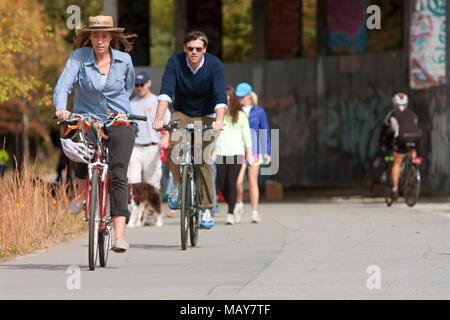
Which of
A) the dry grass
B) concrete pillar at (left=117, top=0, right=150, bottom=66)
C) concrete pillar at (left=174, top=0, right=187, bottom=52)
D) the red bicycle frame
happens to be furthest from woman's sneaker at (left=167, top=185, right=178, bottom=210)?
concrete pillar at (left=174, top=0, right=187, bottom=52)

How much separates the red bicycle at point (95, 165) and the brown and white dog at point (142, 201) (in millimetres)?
5162

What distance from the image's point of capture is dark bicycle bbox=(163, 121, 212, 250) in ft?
35.2

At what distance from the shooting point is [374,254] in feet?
33.6

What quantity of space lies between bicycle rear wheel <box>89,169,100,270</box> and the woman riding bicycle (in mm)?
345

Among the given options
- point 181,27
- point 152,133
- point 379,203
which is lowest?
point 379,203

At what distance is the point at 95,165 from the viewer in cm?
913

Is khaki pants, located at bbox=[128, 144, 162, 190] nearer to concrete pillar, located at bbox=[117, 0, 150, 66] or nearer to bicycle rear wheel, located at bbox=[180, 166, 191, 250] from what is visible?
bicycle rear wheel, located at bbox=[180, 166, 191, 250]

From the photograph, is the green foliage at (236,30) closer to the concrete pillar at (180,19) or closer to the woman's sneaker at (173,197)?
the concrete pillar at (180,19)

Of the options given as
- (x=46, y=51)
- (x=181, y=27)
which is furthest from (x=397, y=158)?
(x=46, y=51)

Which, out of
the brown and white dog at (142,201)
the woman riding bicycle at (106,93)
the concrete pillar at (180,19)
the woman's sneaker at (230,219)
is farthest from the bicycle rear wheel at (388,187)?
the concrete pillar at (180,19)

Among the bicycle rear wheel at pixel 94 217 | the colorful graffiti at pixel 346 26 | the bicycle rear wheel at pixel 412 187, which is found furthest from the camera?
the colorful graffiti at pixel 346 26

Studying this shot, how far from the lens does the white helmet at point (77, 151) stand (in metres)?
8.99
